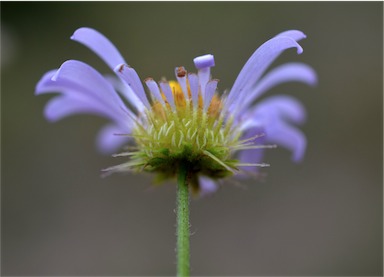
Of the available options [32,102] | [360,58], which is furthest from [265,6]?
[32,102]

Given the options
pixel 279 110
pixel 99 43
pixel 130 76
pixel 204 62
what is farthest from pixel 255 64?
pixel 279 110

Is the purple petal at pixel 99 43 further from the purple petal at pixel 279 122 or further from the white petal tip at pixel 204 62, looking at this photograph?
the purple petal at pixel 279 122

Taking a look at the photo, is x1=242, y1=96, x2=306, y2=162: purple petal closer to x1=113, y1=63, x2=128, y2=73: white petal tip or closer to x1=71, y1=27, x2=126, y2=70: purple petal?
x1=71, y1=27, x2=126, y2=70: purple petal

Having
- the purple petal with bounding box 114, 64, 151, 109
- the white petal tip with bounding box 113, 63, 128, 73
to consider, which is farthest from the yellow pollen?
the white petal tip with bounding box 113, 63, 128, 73

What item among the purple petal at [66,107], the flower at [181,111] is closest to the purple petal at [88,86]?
the flower at [181,111]

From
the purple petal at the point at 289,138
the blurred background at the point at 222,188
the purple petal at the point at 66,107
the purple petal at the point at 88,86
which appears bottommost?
the purple petal at the point at 88,86

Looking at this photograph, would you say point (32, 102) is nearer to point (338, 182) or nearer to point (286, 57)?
point (286, 57)
